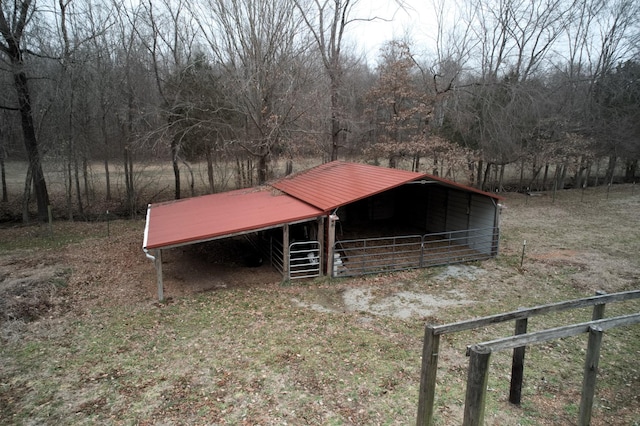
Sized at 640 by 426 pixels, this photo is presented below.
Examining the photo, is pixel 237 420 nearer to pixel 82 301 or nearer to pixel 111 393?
pixel 111 393

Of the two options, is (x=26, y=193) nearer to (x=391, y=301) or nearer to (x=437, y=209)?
(x=391, y=301)

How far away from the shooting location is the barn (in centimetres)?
940

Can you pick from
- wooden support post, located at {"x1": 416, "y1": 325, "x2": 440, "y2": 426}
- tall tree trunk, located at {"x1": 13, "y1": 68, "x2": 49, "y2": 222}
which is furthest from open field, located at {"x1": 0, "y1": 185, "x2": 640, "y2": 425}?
tall tree trunk, located at {"x1": 13, "y1": 68, "x2": 49, "y2": 222}

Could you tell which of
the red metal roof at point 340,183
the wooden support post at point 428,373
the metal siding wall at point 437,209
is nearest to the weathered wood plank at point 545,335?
the wooden support post at point 428,373

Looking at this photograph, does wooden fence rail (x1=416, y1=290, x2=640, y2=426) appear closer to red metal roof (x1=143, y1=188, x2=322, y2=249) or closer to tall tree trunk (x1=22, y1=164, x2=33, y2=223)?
red metal roof (x1=143, y1=188, x2=322, y2=249)

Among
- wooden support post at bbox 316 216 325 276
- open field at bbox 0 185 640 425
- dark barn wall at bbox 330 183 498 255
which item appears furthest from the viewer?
dark barn wall at bbox 330 183 498 255

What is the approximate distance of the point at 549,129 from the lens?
2333cm

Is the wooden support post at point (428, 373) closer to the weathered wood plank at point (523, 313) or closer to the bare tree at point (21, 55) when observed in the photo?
the weathered wood plank at point (523, 313)

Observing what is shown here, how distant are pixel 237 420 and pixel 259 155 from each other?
45.8 feet

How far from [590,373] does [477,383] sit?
5.05 ft

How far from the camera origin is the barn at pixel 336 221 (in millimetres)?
9398

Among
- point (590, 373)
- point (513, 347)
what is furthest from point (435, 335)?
point (590, 373)

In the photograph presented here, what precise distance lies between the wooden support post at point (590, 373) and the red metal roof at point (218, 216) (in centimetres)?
644

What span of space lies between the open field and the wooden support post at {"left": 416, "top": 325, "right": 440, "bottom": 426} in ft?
2.33
